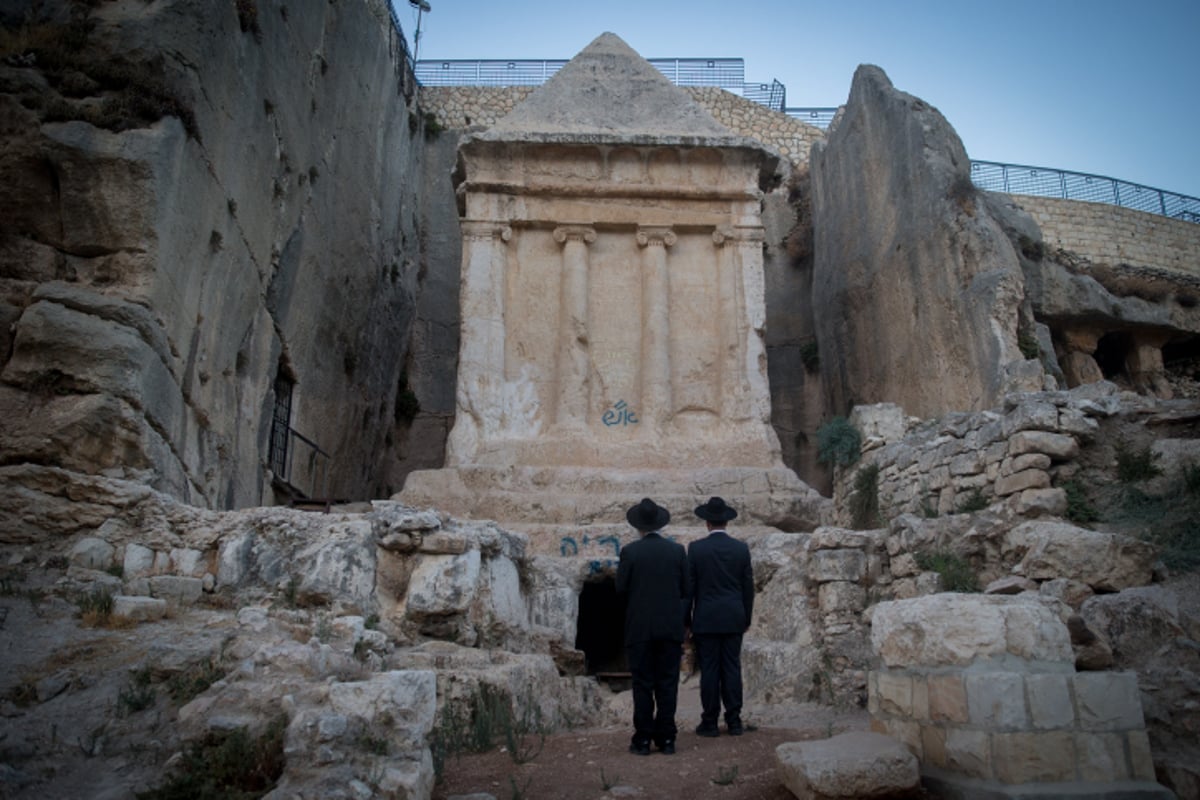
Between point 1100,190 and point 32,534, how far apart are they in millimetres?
22880

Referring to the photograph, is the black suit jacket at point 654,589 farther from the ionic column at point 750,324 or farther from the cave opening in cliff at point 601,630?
the ionic column at point 750,324

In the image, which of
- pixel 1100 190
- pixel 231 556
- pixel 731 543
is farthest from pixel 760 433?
pixel 1100 190

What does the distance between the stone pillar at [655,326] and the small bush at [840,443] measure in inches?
119

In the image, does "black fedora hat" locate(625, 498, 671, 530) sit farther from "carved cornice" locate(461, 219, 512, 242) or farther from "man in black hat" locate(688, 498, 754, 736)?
"carved cornice" locate(461, 219, 512, 242)

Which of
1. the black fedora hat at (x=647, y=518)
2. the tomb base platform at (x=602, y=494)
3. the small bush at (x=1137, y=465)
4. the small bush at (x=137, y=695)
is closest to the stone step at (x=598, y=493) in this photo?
the tomb base platform at (x=602, y=494)

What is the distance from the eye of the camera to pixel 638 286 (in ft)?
41.7

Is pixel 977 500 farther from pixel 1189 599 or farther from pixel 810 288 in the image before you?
pixel 810 288

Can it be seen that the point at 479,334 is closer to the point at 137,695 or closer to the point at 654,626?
the point at 654,626

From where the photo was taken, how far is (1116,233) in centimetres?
2122

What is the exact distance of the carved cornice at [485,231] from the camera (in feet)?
41.2

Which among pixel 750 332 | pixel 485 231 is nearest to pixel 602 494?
pixel 750 332

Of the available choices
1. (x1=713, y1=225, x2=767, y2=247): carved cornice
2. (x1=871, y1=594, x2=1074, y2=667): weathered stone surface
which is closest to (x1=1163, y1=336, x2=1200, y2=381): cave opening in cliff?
(x1=713, y1=225, x2=767, y2=247): carved cornice

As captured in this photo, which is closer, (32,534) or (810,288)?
(32,534)

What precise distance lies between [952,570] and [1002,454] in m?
1.35
